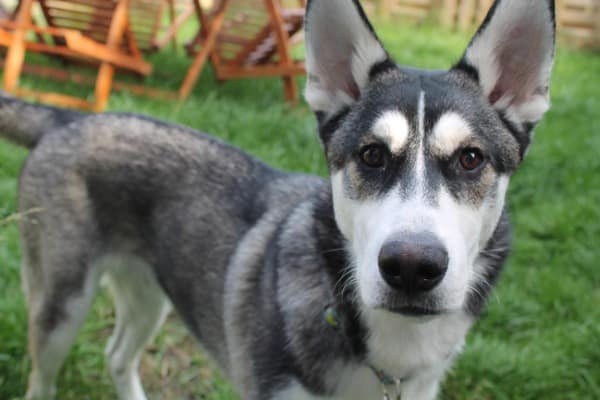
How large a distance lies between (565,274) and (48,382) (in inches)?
129

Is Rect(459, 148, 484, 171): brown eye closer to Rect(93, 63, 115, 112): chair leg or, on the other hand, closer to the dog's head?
the dog's head

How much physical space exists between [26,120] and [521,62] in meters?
2.29

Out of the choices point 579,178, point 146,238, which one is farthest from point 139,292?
point 579,178

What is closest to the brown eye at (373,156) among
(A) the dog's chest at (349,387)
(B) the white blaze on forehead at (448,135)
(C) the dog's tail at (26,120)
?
(B) the white blaze on forehead at (448,135)

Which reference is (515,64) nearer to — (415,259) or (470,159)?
(470,159)

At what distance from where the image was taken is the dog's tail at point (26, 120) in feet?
10.2

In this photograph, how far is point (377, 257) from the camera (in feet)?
6.06

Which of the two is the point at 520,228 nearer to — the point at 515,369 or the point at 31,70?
the point at 515,369

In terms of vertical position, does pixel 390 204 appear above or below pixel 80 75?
above

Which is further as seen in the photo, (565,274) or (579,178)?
(579,178)

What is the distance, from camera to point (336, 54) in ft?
7.97

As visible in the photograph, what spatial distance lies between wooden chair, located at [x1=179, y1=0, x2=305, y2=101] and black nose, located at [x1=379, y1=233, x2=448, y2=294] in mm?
4854

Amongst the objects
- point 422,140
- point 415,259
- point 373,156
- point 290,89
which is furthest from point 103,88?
point 415,259

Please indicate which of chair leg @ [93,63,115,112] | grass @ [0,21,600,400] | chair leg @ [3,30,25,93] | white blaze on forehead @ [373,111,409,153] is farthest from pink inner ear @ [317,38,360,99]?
chair leg @ [3,30,25,93]
